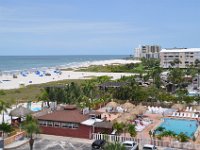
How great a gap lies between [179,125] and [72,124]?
45.3ft

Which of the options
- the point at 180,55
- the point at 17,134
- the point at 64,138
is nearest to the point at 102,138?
the point at 64,138

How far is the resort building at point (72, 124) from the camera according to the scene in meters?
27.5

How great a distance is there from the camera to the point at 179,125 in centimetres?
3550

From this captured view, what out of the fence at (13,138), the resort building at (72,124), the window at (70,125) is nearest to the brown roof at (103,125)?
the resort building at (72,124)

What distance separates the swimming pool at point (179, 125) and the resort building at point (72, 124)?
374 inches

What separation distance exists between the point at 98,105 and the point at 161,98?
9640 millimetres

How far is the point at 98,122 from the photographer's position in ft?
92.3

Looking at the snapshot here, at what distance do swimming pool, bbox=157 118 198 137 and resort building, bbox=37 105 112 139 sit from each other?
9.49 metres

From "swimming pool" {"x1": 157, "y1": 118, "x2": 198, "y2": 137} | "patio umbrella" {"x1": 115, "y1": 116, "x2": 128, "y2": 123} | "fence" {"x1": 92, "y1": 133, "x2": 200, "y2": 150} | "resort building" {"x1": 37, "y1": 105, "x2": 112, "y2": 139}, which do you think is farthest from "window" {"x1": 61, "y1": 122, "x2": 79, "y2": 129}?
"swimming pool" {"x1": 157, "y1": 118, "x2": 198, "y2": 137}

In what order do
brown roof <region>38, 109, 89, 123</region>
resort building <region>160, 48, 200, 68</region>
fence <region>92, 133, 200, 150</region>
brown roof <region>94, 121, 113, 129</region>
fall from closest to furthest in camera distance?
1. fence <region>92, 133, 200, 150</region>
2. brown roof <region>94, 121, 113, 129</region>
3. brown roof <region>38, 109, 89, 123</region>
4. resort building <region>160, 48, 200, 68</region>

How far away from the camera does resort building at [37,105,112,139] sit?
27547 millimetres

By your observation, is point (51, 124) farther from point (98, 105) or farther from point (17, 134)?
point (98, 105)

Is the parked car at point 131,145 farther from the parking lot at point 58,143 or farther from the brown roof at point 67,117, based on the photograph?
the brown roof at point 67,117

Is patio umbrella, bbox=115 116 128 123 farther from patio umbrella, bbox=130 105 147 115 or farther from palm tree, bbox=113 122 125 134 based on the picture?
patio umbrella, bbox=130 105 147 115
